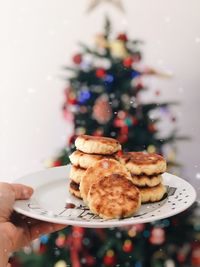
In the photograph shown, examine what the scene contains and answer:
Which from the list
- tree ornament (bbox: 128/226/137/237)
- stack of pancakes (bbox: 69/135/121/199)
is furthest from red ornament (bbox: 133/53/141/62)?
stack of pancakes (bbox: 69/135/121/199)

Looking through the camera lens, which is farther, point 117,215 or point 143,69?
point 143,69

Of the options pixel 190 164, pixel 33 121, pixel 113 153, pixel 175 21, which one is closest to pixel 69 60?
pixel 33 121

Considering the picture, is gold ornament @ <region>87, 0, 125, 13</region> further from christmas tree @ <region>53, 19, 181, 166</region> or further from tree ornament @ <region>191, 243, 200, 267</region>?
tree ornament @ <region>191, 243, 200, 267</region>

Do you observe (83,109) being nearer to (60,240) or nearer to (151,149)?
(151,149)

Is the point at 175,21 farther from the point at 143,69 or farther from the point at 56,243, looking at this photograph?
the point at 56,243

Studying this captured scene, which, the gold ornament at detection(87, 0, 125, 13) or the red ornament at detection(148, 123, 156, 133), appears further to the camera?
the gold ornament at detection(87, 0, 125, 13)
